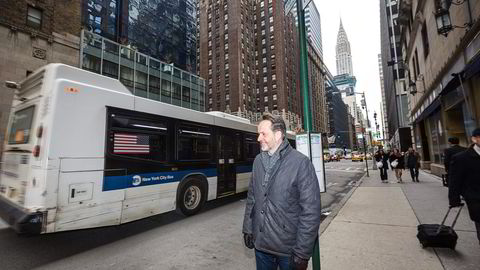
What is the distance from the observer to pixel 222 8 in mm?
73812

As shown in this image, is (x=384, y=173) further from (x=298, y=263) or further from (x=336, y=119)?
(x=336, y=119)

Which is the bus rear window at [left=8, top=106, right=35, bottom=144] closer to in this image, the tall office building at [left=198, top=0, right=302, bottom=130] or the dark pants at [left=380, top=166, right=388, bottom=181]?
the dark pants at [left=380, top=166, right=388, bottom=181]

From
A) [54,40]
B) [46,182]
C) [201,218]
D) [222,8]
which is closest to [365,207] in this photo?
[201,218]

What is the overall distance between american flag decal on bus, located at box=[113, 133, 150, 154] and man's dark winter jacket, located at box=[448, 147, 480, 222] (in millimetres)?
5713

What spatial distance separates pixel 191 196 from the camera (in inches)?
284

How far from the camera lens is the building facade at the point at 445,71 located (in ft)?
27.6

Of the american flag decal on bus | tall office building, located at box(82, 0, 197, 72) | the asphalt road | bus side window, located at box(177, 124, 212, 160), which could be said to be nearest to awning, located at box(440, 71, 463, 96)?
bus side window, located at box(177, 124, 212, 160)

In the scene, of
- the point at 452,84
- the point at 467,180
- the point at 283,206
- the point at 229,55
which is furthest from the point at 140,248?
the point at 229,55

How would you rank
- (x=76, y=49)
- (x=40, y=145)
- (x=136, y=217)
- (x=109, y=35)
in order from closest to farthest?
1. (x=40, y=145)
2. (x=136, y=217)
3. (x=76, y=49)
4. (x=109, y=35)

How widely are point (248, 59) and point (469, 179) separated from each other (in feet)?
238

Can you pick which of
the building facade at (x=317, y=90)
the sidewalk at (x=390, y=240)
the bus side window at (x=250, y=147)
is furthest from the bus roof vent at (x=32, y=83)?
the building facade at (x=317, y=90)

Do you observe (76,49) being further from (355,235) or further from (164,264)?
(355,235)

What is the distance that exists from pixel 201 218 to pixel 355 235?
3863mm

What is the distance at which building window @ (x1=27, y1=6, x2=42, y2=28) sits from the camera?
687 inches
